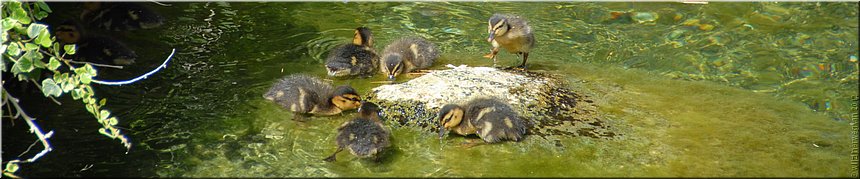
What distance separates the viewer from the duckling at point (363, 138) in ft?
12.9

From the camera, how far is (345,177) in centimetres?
374

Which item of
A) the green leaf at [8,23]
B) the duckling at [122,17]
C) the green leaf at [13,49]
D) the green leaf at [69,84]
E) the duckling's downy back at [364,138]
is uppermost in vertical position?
the green leaf at [8,23]

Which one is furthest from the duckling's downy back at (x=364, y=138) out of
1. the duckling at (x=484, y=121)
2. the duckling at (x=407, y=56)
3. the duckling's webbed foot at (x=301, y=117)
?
the duckling at (x=407, y=56)

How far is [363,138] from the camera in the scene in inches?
156

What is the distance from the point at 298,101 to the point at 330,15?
236cm

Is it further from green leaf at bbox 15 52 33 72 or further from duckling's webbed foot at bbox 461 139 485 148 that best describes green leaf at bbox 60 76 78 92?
duckling's webbed foot at bbox 461 139 485 148

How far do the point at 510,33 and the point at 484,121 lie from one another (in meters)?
1.33

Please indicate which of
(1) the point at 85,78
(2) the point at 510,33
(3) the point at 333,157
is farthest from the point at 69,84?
(2) the point at 510,33

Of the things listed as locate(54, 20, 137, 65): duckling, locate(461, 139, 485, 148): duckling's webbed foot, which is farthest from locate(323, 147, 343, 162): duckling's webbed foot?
locate(54, 20, 137, 65): duckling

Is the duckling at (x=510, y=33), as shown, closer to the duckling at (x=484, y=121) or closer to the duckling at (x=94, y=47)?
the duckling at (x=484, y=121)

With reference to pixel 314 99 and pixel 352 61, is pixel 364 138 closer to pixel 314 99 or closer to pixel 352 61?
pixel 314 99

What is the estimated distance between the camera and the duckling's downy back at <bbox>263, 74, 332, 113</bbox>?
14.8 feet

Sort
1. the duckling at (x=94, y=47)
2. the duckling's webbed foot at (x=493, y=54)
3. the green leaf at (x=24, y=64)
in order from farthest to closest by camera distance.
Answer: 1. the duckling's webbed foot at (x=493, y=54)
2. the duckling at (x=94, y=47)
3. the green leaf at (x=24, y=64)

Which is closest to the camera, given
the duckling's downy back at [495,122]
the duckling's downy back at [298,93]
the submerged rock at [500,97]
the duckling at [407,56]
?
the duckling's downy back at [495,122]
